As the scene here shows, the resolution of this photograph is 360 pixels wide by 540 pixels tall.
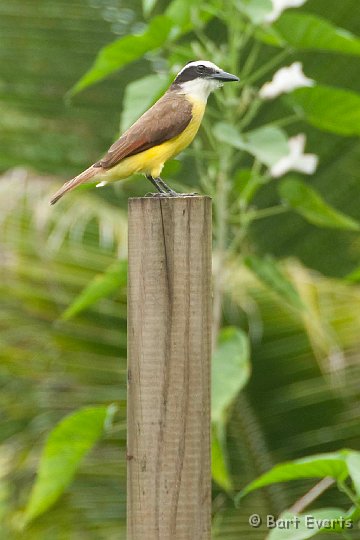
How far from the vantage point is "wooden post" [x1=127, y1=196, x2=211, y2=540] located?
2.51 metres

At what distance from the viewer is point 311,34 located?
3.76 m

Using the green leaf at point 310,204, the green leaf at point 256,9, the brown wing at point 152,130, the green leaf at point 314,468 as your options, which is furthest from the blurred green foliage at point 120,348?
the green leaf at point 314,468

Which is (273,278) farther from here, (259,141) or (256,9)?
(256,9)

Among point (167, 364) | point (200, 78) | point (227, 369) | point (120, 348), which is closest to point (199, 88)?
point (200, 78)

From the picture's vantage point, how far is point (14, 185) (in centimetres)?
481

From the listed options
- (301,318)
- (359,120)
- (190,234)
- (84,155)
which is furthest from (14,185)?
(190,234)

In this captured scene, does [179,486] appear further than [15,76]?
No

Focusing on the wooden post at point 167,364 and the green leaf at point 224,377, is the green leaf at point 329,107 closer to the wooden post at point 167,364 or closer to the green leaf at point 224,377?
the green leaf at point 224,377

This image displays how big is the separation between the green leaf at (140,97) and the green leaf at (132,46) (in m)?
0.10

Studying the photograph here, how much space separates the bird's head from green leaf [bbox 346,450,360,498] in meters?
1.37

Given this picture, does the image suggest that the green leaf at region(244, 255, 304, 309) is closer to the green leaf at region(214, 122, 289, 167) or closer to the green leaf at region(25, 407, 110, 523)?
the green leaf at region(214, 122, 289, 167)

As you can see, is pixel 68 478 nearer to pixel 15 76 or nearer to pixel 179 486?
pixel 179 486

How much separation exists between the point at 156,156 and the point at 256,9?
0.66 metres

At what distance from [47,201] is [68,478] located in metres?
1.32
